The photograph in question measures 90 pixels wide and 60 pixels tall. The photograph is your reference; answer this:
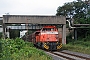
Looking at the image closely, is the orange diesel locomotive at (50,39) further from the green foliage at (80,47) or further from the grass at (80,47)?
the green foliage at (80,47)

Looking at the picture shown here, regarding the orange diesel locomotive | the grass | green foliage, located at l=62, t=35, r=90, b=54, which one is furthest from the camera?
the orange diesel locomotive

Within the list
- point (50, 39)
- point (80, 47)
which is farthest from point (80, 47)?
point (50, 39)

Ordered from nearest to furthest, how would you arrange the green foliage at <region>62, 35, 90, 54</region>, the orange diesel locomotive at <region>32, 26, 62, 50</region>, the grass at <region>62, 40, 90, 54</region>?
the grass at <region>62, 40, 90, 54</region>, the green foliage at <region>62, 35, 90, 54</region>, the orange diesel locomotive at <region>32, 26, 62, 50</region>

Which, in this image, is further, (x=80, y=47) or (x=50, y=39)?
(x=80, y=47)

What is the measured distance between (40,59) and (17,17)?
3540 cm

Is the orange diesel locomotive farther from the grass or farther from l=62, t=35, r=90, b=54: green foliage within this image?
l=62, t=35, r=90, b=54: green foliage

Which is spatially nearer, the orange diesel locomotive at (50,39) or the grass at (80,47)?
the grass at (80,47)

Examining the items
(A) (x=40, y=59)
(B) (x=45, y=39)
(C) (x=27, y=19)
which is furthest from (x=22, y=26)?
(A) (x=40, y=59)

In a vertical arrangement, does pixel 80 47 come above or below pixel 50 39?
below

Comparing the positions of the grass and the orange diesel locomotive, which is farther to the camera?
the orange diesel locomotive

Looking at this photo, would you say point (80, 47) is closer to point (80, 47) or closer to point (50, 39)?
point (80, 47)

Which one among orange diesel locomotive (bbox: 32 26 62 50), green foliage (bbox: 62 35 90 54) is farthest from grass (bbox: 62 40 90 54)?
orange diesel locomotive (bbox: 32 26 62 50)

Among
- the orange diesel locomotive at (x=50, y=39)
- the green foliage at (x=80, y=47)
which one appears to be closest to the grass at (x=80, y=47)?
the green foliage at (x=80, y=47)

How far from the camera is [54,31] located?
3250cm
